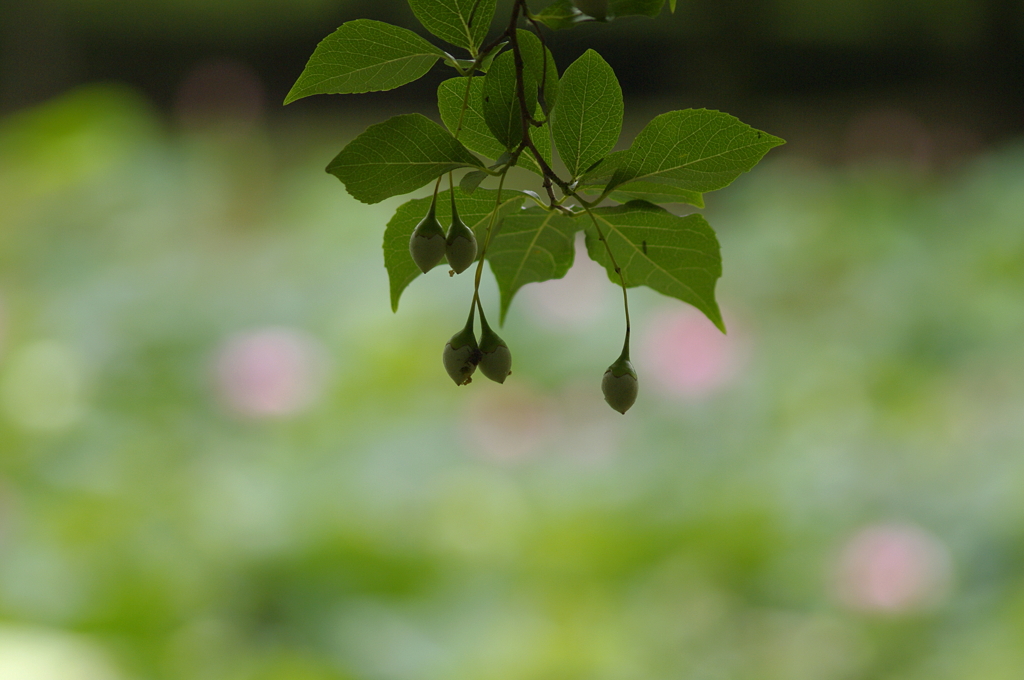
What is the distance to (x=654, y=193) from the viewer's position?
24cm

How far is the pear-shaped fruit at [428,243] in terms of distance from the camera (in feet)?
0.73

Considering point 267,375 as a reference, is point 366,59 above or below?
below

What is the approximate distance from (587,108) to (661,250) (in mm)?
42

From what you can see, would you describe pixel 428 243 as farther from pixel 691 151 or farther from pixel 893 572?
pixel 893 572

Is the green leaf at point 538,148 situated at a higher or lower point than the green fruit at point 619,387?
higher

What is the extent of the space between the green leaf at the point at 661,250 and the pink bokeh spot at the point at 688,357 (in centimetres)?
133

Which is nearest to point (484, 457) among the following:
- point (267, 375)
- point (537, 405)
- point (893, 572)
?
point (537, 405)

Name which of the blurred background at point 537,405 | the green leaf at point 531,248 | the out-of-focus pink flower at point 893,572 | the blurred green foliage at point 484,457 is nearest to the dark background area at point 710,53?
the blurred background at point 537,405

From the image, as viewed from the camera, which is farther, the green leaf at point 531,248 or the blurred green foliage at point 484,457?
the blurred green foliage at point 484,457

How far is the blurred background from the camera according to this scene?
122cm

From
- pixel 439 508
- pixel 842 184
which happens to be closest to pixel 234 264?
pixel 439 508

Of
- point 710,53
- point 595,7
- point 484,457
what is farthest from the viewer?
point 710,53

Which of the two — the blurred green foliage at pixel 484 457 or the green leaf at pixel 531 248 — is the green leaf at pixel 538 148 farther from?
the blurred green foliage at pixel 484 457

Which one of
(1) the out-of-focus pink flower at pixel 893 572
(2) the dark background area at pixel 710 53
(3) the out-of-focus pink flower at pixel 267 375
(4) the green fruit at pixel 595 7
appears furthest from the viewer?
(2) the dark background area at pixel 710 53
